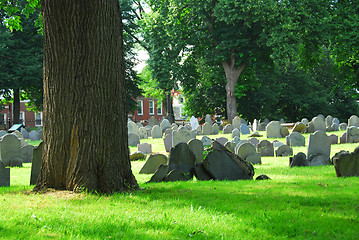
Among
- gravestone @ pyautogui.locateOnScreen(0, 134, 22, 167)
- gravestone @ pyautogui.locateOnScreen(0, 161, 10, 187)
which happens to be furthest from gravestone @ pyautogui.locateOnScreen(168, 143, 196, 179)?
gravestone @ pyautogui.locateOnScreen(0, 134, 22, 167)

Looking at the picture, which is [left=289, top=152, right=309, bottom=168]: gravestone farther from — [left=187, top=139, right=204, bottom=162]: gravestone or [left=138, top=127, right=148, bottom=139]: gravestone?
[left=138, top=127, right=148, bottom=139]: gravestone

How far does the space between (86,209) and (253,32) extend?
26.9m

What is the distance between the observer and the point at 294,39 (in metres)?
26.0

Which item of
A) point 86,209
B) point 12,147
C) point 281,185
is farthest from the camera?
point 12,147

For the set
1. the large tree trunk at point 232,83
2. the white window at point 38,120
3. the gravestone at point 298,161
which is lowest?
the gravestone at point 298,161

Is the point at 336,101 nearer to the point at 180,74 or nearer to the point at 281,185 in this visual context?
the point at 180,74

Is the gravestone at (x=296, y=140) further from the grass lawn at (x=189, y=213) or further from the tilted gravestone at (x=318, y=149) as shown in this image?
the grass lawn at (x=189, y=213)

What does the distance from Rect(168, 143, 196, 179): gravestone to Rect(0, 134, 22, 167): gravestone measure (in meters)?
6.45

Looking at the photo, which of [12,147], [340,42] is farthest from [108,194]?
[340,42]

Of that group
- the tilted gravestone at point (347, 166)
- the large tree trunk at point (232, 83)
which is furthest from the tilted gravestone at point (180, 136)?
the large tree trunk at point (232, 83)

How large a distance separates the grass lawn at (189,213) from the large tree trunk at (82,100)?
0.38m

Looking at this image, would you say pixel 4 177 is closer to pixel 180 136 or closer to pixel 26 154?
pixel 26 154

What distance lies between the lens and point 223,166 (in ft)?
26.2

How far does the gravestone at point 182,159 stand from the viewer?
8125mm
